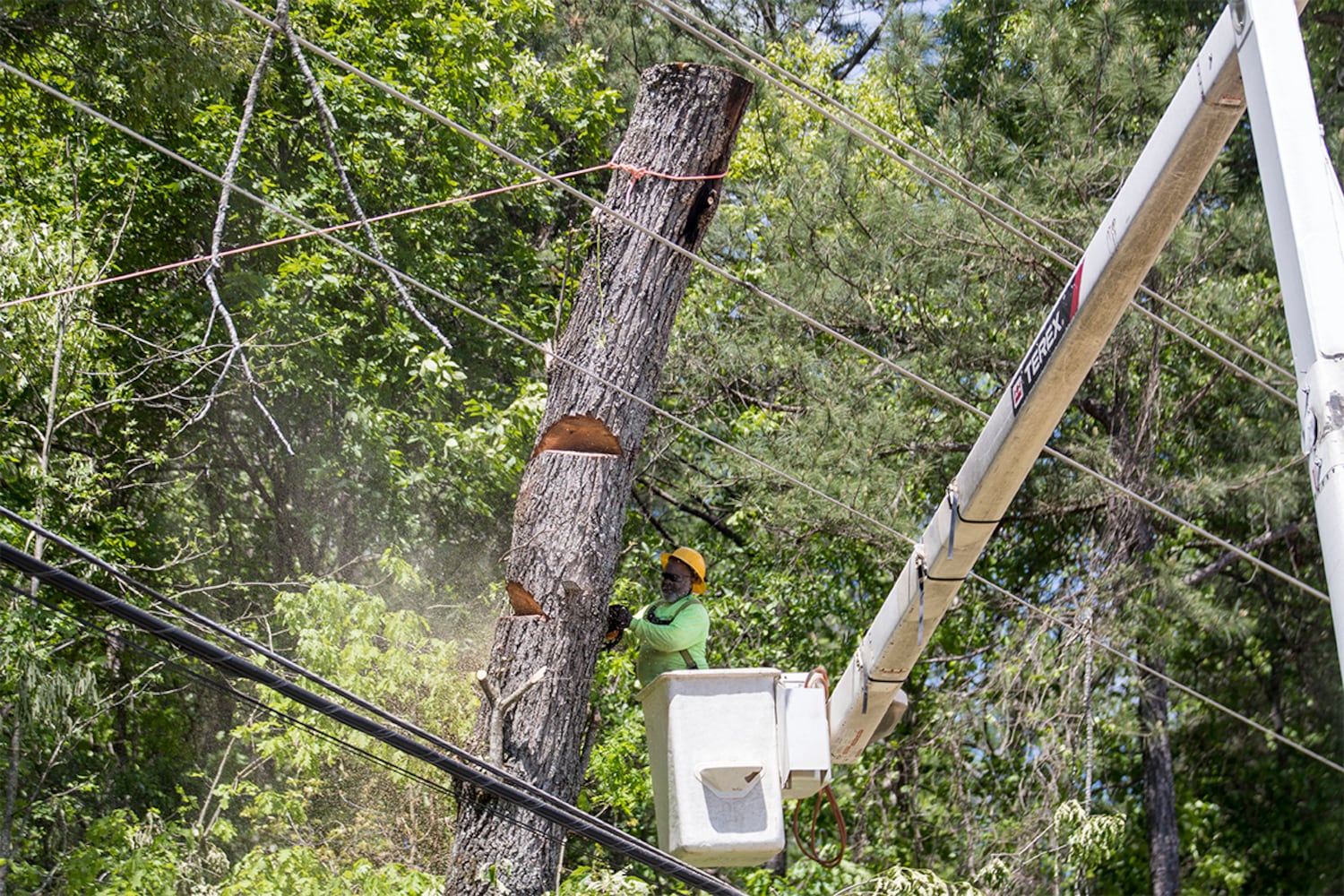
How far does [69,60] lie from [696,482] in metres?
5.78

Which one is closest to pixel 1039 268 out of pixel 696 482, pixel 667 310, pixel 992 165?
pixel 992 165

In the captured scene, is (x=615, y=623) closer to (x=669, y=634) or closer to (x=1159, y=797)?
(x=669, y=634)

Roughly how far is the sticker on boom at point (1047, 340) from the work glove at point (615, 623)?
209cm

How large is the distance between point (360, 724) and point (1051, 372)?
2.06m

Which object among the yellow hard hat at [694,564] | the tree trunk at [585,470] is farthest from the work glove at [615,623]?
the yellow hard hat at [694,564]

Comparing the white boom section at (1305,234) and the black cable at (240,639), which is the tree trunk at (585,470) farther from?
the white boom section at (1305,234)

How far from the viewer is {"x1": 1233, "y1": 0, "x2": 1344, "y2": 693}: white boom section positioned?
2.62 m

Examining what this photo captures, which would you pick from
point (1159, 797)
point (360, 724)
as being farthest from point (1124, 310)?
point (1159, 797)

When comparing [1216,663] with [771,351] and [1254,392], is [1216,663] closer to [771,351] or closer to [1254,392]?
[1254,392]

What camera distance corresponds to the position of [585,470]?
567cm

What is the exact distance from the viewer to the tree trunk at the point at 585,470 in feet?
17.4

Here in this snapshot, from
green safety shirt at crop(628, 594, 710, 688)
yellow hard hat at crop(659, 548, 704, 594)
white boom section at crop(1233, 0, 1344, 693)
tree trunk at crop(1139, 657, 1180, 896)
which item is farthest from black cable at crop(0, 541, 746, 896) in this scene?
tree trunk at crop(1139, 657, 1180, 896)

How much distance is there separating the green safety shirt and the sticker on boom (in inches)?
72.0

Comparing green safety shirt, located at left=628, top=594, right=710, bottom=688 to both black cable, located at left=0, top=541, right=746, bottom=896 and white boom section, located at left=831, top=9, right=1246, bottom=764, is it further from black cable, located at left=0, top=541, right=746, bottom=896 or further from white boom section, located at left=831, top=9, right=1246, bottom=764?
black cable, located at left=0, top=541, right=746, bottom=896
